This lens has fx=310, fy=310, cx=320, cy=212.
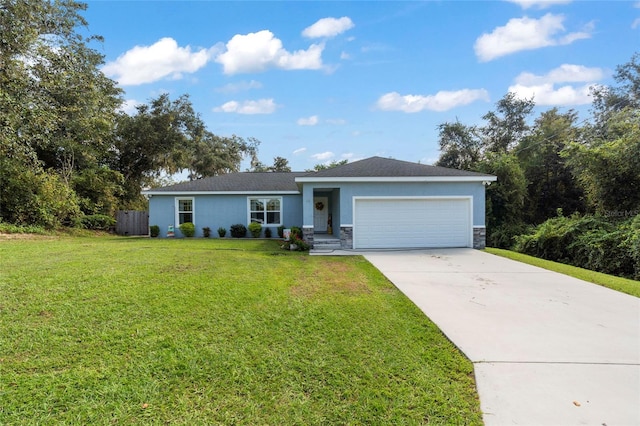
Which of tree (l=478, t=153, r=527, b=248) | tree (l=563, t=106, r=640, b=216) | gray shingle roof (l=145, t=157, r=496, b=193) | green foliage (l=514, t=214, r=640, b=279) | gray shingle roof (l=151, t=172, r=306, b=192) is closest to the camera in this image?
green foliage (l=514, t=214, r=640, b=279)

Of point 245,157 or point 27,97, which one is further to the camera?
point 245,157

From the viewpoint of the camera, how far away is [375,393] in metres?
2.66

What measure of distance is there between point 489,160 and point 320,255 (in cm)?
1375

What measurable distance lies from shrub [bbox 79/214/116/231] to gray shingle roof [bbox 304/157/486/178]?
13755mm

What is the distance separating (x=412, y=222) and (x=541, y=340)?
7.86 meters

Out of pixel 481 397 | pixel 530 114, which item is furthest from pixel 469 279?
pixel 530 114

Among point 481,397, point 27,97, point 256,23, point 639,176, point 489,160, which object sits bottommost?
point 481,397

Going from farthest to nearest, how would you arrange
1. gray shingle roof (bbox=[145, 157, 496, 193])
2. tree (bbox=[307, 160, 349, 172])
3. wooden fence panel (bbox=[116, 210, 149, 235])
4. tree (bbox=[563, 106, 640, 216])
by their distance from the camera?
1. tree (bbox=[307, 160, 349, 172])
2. wooden fence panel (bbox=[116, 210, 149, 235])
3. tree (bbox=[563, 106, 640, 216])
4. gray shingle roof (bbox=[145, 157, 496, 193])

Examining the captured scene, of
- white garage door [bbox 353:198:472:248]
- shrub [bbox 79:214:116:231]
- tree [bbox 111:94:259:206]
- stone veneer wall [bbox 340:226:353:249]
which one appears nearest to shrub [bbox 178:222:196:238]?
shrub [bbox 79:214:116:231]

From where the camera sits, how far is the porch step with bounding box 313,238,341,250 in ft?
36.9

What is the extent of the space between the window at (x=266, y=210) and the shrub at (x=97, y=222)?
933 cm

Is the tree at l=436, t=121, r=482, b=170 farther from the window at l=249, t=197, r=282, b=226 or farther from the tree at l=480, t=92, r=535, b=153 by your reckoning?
the window at l=249, t=197, r=282, b=226

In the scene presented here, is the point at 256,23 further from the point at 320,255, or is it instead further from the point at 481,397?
the point at 481,397

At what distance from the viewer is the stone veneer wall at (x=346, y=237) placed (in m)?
11.1
